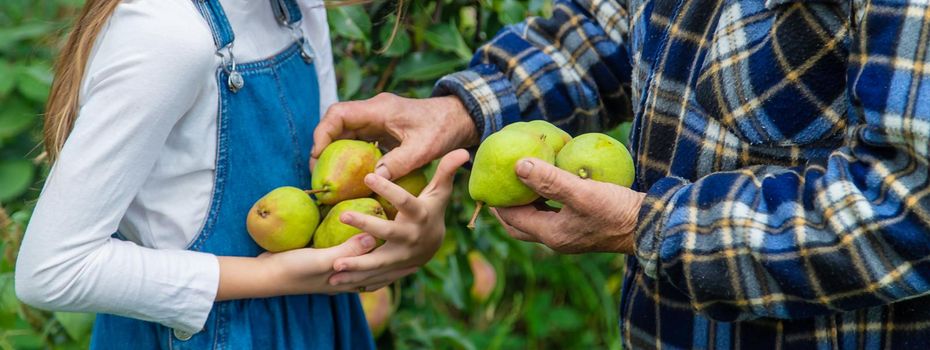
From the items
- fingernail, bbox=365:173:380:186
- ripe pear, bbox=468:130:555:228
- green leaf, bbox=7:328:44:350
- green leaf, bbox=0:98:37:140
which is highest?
ripe pear, bbox=468:130:555:228

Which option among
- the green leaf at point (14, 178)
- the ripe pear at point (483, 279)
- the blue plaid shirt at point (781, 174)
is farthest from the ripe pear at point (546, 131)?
the ripe pear at point (483, 279)

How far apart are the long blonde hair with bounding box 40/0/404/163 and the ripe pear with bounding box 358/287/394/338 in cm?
80

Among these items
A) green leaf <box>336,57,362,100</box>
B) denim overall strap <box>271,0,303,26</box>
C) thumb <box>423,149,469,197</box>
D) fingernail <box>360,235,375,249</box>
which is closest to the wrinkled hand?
fingernail <box>360,235,375,249</box>

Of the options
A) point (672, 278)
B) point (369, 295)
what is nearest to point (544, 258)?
point (369, 295)

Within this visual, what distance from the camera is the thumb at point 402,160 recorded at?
1.34 meters

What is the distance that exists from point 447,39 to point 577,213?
2.26 feet

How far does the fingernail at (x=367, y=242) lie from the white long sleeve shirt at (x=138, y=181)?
0.19 metres

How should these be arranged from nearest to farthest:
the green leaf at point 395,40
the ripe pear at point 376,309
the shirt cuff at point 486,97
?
the shirt cuff at point 486,97
the green leaf at point 395,40
the ripe pear at point 376,309

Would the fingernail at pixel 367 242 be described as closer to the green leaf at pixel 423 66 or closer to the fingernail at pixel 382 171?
the fingernail at pixel 382 171

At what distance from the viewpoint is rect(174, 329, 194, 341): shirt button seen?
4.24ft

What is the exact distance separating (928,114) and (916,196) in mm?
83

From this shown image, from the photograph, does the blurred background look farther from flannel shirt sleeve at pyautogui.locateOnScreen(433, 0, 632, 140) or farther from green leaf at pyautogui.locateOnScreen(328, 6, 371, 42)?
flannel shirt sleeve at pyautogui.locateOnScreen(433, 0, 632, 140)

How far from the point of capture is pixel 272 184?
1348 mm

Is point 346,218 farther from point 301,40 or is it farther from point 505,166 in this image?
point 301,40
